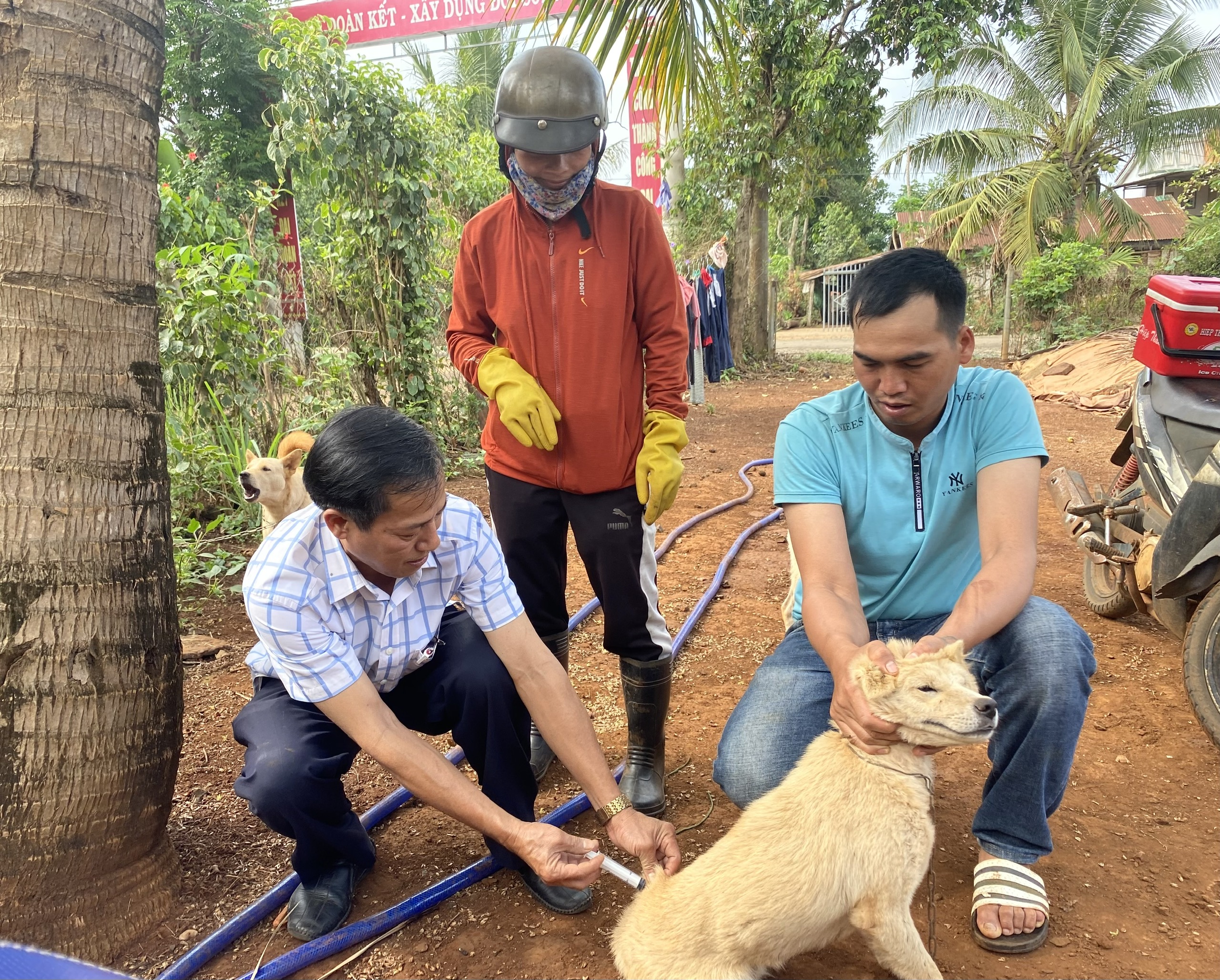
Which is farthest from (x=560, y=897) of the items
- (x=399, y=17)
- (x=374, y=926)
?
(x=399, y=17)

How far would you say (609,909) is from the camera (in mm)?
2314

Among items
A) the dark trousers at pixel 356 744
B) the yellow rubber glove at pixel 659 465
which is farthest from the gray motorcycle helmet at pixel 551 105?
the dark trousers at pixel 356 744

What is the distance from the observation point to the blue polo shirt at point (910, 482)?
2305 mm

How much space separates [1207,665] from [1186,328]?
1.50m

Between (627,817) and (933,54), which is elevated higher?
(933,54)

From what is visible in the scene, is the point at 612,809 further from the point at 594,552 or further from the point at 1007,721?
the point at 1007,721

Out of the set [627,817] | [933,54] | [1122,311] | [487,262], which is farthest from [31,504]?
[1122,311]

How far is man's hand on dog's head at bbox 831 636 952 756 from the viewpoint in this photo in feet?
5.96

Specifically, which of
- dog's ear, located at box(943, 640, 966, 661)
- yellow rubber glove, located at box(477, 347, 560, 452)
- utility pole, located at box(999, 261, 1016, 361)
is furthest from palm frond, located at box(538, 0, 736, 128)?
utility pole, located at box(999, 261, 1016, 361)

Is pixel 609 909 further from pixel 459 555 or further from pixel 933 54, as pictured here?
pixel 933 54

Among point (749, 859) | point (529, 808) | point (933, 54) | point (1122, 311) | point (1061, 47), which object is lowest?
point (529, 808)

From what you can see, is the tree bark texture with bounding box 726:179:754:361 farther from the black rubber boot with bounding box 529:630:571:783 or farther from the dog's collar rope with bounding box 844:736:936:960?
the dog's collar rope with bounding box 844:736:936:960

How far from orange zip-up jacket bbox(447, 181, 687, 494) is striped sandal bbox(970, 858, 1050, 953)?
4.96 feet

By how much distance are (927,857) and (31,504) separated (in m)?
2.31
